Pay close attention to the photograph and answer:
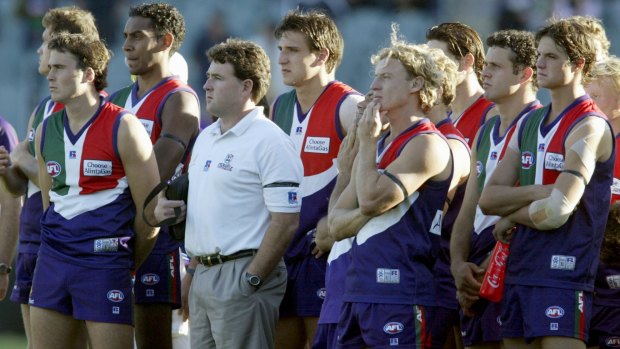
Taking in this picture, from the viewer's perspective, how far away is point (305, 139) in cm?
653

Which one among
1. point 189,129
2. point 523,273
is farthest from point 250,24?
point 523,273

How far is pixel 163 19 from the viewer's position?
284 inches

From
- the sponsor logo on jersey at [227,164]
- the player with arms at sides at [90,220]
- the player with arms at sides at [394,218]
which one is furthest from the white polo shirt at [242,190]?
the player with arms at sides at [394,218]

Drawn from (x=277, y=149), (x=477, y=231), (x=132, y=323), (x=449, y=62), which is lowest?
(x=132, y=323)

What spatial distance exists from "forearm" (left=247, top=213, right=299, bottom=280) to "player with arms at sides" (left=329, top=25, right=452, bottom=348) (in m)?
0.47

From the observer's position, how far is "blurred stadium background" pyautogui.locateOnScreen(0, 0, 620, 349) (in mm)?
11523

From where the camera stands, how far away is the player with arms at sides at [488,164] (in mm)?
6012

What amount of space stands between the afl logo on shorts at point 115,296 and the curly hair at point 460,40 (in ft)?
7.65

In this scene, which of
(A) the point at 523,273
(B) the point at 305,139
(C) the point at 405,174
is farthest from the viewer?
(B) the point at 305,139

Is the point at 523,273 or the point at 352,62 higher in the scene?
the point at 352,62

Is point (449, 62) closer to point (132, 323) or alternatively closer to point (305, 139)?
point (305, 139)

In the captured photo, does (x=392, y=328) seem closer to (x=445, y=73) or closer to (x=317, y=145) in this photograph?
(x=445, y=73)

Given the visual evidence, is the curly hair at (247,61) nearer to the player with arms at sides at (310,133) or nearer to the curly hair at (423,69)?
the player with arms at sides at (310,133)

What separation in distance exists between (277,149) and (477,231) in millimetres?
1174
